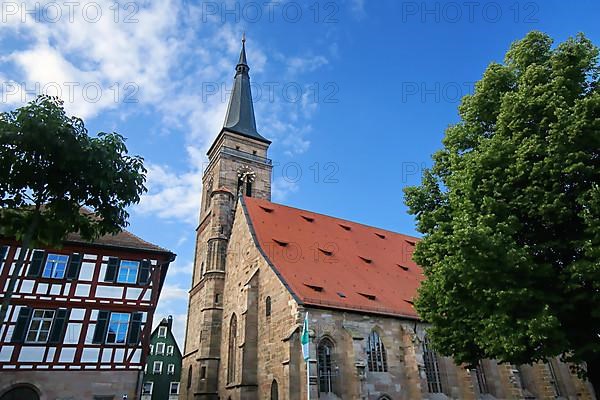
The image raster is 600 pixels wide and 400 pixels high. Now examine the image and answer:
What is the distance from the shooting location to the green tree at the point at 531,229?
8.05 metres

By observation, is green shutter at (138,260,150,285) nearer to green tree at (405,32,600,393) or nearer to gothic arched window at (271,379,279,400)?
gothic arched window at (271,379,279,400)

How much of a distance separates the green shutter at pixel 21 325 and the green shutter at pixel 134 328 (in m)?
3.84

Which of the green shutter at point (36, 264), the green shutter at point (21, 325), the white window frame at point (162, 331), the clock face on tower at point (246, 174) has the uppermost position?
the clock face on tower at point (246, 174)

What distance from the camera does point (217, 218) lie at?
27172 mm

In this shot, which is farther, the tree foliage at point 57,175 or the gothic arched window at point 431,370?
the gothic arched window at point 431,370

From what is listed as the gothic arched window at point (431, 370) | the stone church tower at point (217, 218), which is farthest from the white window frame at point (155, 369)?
the gothic arched window at point (431, 370)

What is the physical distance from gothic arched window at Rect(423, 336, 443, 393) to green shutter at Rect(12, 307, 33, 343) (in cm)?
1744

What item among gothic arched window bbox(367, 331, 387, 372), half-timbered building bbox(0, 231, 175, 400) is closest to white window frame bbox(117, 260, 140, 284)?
half-timbered building bbox(0, 231, 175, 400)

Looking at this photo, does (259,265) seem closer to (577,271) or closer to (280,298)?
(280,298)

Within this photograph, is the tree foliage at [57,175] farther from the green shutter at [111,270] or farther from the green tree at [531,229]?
the green shutter at [111,270]

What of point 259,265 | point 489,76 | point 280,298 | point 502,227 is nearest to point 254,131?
point 259,265

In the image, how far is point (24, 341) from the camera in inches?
620

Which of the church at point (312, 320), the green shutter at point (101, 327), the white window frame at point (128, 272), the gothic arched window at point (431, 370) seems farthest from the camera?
the gothic arched window at point (431, 370)

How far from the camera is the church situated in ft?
55.8
